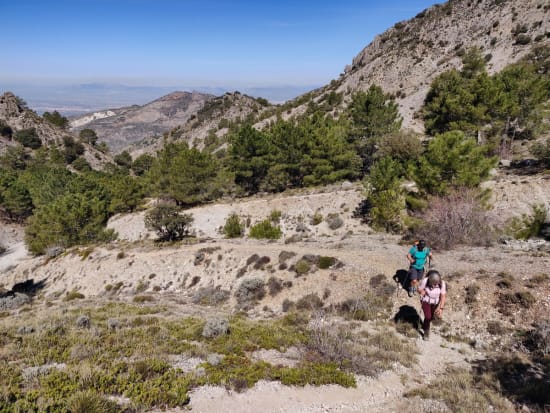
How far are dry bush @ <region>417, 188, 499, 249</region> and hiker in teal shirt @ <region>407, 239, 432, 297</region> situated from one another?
19.2ft

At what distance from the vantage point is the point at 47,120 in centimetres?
11106

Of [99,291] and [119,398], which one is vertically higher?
[119,398]

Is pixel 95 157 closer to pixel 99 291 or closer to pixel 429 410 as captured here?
pixel 99 291

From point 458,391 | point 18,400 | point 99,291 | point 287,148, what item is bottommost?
point 99,291

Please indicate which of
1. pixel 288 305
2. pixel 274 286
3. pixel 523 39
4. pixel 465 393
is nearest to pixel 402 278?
pixel 288 305

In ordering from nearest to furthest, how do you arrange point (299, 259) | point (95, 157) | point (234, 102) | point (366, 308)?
point (366, 308), point (299, 259), point (95, 157), point (234, 102)

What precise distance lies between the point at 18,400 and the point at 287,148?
38.6 meters

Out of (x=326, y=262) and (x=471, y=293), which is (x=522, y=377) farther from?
(x=326, y=262)

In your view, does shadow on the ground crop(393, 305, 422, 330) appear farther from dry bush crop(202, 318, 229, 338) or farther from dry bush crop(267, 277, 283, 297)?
dry bush crop(202, 318, 229, 338)

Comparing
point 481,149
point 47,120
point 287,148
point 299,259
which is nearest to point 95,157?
point 47,120

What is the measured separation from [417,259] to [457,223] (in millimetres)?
8616

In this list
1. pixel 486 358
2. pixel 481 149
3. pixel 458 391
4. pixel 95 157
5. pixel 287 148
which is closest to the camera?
pixel 458 391

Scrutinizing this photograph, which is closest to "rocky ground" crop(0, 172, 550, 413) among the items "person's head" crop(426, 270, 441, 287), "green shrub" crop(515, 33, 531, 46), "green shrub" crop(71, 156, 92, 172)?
"person's head" crop(426, 270, 441, 287)

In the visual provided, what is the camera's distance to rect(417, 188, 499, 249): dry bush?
1822 centimetres
